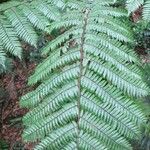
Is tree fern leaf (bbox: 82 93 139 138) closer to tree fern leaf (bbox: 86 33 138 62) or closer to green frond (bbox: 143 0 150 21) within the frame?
tree fern leaf (bbox: 86 33 138 62)

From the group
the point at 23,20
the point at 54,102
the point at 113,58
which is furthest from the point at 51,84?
the point at 23,20

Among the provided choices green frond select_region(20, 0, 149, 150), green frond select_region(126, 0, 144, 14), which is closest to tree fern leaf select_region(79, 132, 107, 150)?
green frond select_region(20, 0, 149, 150)

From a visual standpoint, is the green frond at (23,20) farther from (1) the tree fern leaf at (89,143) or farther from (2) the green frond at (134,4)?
(1) the tree fern leaf at (89,143)

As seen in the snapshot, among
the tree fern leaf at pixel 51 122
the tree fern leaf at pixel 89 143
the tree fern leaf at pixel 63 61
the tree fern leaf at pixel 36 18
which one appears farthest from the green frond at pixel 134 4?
the tree fern leaf at pixel 89 143

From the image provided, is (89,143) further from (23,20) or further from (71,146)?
(23,20)

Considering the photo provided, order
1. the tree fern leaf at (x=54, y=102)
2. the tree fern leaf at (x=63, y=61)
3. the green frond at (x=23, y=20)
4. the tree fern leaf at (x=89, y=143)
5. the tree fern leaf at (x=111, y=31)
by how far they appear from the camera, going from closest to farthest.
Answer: the tree fern leaf at (x=89, y=143) < the tree fern leaf at (x=54, y=102) < the tree fern leaf at (x=63, y=61) < the tree fern leaf at (x=111, y=31) < the green frond at (x=23, y=20)

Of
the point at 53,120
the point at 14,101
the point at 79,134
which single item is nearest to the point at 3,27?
the point at 53,120

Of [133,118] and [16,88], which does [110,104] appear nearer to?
[133,118]
